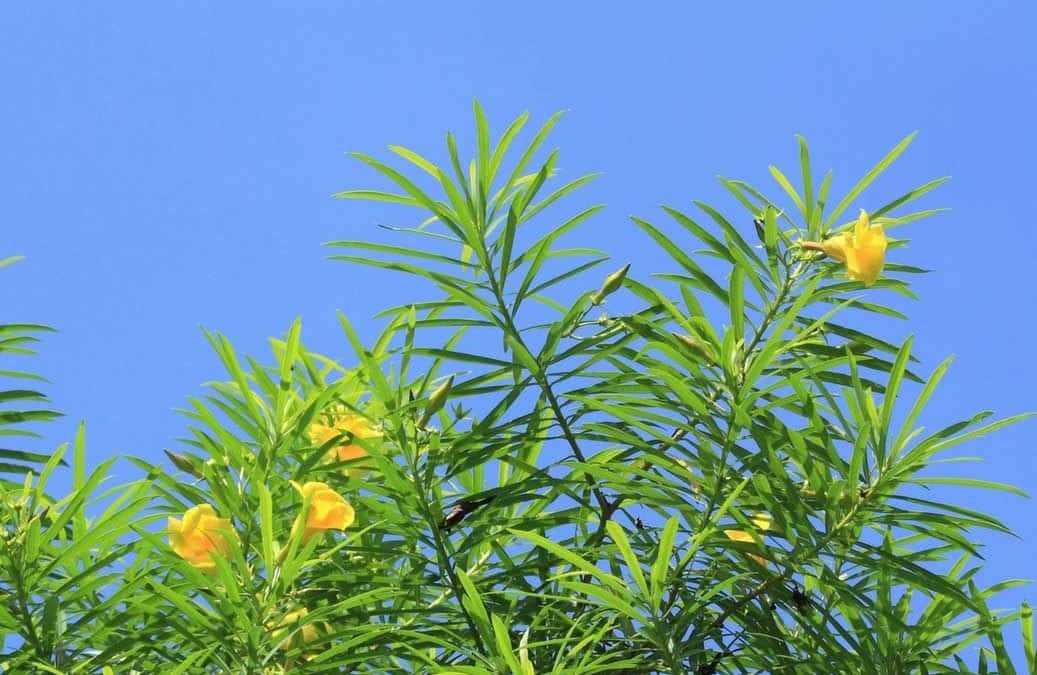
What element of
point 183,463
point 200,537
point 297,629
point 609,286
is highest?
point 609,286

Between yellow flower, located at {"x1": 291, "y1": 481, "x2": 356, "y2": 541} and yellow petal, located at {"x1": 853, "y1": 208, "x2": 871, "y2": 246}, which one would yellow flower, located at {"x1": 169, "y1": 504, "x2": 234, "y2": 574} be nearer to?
yellow flower, located at {"x1": 291, "y1": 481, "x2": 356, "y2": 541}

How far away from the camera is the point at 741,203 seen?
221 centimetres

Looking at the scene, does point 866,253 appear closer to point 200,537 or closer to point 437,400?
point 437,400

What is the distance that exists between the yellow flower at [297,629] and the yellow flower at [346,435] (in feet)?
0.76

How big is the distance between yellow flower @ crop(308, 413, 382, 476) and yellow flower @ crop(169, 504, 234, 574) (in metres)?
0.23

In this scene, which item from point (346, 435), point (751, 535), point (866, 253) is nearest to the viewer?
point (751, 535)

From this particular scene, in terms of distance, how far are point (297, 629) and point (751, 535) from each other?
621 mm

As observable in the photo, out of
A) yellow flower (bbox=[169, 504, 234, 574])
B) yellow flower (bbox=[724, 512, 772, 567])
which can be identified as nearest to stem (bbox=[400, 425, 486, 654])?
yellow flower (bbox=[169, 504, 234, 574])

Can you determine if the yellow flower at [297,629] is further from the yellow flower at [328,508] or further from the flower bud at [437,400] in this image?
the flower bud at [437,400]

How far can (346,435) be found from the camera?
1913mm

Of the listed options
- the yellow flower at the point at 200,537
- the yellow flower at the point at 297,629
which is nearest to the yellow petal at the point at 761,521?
the yellow flower at the point at 297,629

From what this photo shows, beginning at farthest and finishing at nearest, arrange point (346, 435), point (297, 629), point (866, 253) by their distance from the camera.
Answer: point (866, 253) < point (346, 435) < point (297, 629)

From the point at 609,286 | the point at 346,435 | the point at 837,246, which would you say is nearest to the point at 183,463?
the point at 346,435

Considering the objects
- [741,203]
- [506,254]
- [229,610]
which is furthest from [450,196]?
[229,610]
